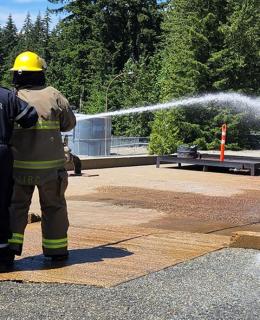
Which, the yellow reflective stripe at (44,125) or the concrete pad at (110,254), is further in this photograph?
the yellow reflective stripe at (44,125)

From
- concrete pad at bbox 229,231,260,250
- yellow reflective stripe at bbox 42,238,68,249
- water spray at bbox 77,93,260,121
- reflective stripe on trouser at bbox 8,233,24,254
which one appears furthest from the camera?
water spray at bbox 77,93,260,121

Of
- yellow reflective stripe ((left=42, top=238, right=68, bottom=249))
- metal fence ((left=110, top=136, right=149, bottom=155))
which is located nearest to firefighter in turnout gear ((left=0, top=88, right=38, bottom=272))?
yellow reflective stripe ((left=42, top=238, right=68, bottom=249))

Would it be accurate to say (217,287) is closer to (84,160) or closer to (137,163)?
(84,160)

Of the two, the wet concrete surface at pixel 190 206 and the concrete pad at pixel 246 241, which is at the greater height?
the concrete pad at pixel 246 241

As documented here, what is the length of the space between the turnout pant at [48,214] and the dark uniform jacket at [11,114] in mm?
531

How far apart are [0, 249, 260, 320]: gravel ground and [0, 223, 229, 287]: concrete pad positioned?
0.65 ft

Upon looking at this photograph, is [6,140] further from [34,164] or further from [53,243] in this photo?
[53,243]

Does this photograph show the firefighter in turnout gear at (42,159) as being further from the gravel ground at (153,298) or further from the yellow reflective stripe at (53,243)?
the gravel ground at (153,298)

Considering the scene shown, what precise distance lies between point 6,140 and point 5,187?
381mm

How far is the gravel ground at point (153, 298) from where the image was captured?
158 inches

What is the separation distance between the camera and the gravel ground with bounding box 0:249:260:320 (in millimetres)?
4012

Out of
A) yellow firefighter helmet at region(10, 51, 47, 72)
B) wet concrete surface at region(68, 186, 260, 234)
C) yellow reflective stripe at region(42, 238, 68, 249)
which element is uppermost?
yellow firefighter helmet at region(10, 51, 47, 72)

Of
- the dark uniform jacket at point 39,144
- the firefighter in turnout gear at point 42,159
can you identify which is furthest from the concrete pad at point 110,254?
the dark uniform jacket at point 39,144

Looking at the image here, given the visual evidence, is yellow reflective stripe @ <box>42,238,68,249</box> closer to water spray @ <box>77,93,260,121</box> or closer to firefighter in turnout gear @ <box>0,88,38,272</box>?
firefighter in turnout gear @ <box>0,88,38,272</box>
